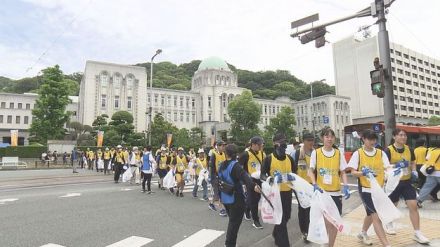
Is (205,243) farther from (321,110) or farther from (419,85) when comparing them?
(419,85)

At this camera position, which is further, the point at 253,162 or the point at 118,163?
the point at 118,163

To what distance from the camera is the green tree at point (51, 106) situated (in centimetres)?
4207

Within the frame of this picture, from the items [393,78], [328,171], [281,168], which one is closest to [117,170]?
[281,168]

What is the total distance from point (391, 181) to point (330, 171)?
1.36m

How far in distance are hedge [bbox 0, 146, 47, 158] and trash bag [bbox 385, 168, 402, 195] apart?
40414 millimetres

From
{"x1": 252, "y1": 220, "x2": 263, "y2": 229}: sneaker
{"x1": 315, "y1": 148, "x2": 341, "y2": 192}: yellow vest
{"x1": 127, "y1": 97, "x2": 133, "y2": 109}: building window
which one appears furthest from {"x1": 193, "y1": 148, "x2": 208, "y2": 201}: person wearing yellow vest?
{"x1": 127, "y1": 97, "x2": 133, "y2": 109}: building window

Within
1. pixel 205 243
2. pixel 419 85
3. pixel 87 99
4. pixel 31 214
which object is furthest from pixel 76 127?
pixel 419 85

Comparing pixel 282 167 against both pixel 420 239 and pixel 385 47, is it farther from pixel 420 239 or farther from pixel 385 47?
pixel 385 47

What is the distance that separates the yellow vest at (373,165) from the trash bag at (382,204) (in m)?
0.15

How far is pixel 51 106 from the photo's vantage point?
4272 centimetres

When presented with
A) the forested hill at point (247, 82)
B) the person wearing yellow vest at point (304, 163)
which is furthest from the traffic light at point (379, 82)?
the forested hill at point (247, 82)

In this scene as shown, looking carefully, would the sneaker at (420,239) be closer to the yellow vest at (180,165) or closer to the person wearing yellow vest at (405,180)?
the person wearing yellow vest at (405,180)

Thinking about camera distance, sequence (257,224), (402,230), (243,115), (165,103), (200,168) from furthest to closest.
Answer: (165,103)
(243,115)
(200,168)
(257,224)
(402,230)

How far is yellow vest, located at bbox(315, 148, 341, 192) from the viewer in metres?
5.20
